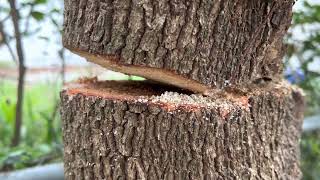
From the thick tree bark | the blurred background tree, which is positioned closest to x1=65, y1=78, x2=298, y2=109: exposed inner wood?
the thick tree bark

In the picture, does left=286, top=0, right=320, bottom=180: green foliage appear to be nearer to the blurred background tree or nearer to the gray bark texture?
the blurred background tree

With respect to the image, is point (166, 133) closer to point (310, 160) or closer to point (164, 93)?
point (164, 93)

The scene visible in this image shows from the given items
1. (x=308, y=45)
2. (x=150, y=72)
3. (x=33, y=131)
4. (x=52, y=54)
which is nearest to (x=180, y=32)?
(x=150, y=72)

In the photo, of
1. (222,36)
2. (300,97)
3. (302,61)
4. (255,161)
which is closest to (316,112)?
(302,61)

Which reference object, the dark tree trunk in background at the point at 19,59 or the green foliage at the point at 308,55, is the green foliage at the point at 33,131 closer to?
the dark tree trunk in background at the point at 19,59

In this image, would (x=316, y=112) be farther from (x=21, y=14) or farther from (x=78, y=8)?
(x=78, y=8)

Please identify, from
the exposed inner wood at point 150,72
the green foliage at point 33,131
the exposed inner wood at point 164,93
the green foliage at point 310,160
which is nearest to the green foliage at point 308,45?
the green foliage at point 310,160
